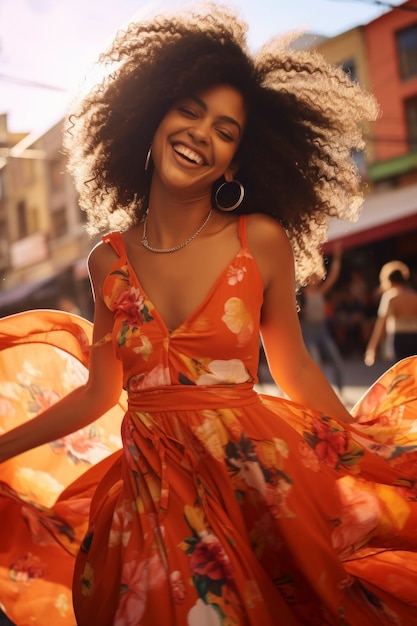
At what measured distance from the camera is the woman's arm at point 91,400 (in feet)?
8.45

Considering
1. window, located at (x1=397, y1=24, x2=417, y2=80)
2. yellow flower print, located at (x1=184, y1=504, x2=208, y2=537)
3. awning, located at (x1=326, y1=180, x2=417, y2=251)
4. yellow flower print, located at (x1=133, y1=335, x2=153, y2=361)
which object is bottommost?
awning, located at (x1=326, y1=180, x2=417, y2=251)

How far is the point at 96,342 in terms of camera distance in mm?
2654

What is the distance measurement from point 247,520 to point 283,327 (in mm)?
592

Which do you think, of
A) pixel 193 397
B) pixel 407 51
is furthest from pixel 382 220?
pixel 193 397

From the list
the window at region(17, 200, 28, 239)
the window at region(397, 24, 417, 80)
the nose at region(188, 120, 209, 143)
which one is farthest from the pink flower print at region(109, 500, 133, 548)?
the window at region(17, 200, 28, 239)

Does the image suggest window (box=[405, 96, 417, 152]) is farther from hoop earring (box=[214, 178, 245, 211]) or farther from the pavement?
hoop earring (box=[214, 178, 245, 211])

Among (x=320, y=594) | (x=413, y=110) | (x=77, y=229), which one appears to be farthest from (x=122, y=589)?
(x=77, y=229)

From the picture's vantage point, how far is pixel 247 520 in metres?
2.21

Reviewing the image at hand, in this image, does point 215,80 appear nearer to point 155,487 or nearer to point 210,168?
point 210,168

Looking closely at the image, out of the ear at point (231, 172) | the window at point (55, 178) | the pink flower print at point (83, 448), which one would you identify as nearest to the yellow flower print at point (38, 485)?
the pink flower print at point (83, 448)

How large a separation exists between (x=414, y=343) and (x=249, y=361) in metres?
5.80

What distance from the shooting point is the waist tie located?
2.25 meters

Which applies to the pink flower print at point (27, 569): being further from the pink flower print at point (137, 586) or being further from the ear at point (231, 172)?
the ear at point (231, 172)

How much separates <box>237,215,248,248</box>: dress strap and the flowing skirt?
41 cm
